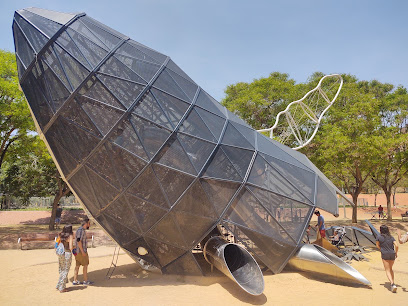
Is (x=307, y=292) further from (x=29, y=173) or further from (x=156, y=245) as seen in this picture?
(x=29, y=173)

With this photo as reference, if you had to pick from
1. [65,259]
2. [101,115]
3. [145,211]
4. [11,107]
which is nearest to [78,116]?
[101,115]

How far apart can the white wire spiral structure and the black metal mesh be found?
11.0m

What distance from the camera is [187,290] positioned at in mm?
9055

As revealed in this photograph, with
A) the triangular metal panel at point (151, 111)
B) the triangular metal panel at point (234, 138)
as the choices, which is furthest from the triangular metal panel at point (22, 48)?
the triangular metal panel at point (234, 138)

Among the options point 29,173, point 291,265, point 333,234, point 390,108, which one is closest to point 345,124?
point 390,108

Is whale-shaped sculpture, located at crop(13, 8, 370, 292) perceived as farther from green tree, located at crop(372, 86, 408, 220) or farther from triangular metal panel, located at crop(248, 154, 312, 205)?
green tree, located at crop(372, 86, 408, 220)

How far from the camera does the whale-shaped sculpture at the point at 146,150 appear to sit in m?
9.01

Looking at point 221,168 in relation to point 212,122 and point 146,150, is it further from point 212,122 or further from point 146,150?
point 146,150

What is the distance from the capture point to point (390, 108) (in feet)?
104

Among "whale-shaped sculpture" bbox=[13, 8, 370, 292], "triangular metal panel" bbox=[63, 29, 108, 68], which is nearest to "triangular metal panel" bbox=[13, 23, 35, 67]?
"whale-shaped sculpture" bbox=[13, 8, 370, 292]

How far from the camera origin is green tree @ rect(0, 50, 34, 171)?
67.8ft

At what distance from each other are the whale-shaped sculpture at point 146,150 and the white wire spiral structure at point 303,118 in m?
11.0

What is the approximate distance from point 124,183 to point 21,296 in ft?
13.4

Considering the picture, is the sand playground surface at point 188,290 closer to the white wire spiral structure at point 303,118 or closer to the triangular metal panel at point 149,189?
the triangular metal panel at point 149,189
